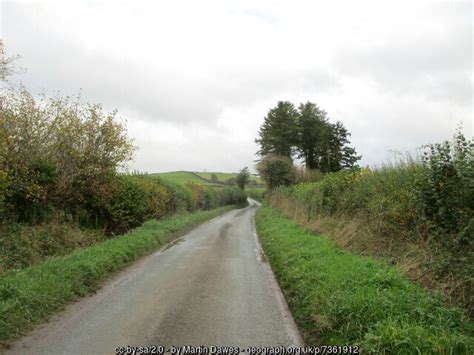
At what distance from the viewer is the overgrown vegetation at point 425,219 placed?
7.31 metres

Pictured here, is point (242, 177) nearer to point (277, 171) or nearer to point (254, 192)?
point (254, 192)

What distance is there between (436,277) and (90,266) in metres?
7.54

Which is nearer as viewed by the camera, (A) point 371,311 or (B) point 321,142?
(A) point 371,311

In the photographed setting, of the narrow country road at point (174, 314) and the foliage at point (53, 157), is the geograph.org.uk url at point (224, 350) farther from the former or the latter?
the foliage at point (53, 157)

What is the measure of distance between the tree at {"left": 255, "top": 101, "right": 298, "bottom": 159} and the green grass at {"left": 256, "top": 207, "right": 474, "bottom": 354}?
51.2 metres

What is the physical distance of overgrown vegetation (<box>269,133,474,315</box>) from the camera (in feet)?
24.0

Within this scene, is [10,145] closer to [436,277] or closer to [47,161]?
[47,161]

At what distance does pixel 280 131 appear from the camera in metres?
60.7

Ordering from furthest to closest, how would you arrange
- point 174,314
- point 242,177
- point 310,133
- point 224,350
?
point 242,177
point 310,133
point 174,314
point 224,350

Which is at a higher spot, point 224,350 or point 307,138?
point 307,138

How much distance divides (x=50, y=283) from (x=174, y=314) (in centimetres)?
283

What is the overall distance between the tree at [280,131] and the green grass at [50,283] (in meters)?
47.9

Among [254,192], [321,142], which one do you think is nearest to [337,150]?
[321,142]

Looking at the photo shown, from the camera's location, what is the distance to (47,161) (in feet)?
48.4
